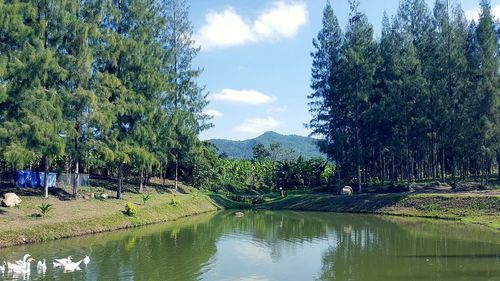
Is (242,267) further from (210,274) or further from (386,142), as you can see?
(386,142)

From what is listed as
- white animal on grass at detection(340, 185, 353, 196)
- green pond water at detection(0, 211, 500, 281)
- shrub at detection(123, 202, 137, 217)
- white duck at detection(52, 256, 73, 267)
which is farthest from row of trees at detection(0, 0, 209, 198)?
white animal on grass at detection(340, 185, 353, 196)

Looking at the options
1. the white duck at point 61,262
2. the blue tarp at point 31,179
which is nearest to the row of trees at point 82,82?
the blue tarp at point 31,179

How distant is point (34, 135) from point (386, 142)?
38.8m

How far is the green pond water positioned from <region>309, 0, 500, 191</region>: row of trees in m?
13.3

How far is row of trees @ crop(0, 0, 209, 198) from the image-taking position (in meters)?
31.2

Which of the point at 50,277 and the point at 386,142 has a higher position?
the point at 386,142

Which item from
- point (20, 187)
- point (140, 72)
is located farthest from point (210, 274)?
point (140, 72)

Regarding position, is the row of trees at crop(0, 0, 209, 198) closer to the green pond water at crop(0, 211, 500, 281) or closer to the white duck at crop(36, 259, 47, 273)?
the green pond water at crop(0, 211, 500, 281)

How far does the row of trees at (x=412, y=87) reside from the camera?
149 ft

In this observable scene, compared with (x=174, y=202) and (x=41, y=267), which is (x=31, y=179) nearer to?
(x=174, y=202)

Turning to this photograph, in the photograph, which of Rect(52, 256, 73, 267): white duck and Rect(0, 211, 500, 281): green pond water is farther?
Rect(52, 256, 73, 267): white duck

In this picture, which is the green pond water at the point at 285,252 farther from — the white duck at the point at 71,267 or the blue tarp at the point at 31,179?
the blue tarp at the point at 31,179

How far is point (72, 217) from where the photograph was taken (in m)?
32.0

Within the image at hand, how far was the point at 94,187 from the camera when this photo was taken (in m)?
45.4
